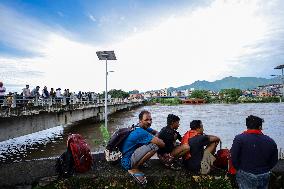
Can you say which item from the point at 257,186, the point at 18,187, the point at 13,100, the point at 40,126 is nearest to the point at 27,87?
the point at 40,126

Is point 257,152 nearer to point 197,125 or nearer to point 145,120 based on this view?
point 197,125

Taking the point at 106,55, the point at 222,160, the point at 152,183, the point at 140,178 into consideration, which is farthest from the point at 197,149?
the point at 106,55

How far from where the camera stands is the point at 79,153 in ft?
22.1

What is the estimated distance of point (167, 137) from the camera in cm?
704

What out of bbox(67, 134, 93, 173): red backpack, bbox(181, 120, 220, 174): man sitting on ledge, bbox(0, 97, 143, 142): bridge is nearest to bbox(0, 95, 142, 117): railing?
bbox(0, 97, 143, 142): bridge

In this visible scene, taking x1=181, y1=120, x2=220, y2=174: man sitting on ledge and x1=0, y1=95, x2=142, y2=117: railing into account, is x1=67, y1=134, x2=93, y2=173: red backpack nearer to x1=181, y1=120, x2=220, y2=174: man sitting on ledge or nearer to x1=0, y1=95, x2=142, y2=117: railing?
x1=181, y1=120, x2=220, y2=174: man sitting on ledge

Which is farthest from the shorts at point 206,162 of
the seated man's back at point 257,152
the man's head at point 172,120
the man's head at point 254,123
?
the man's head at point 254,123

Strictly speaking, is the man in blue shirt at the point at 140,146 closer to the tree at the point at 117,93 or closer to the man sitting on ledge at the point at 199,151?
the man sitting on ledge at the point at 199,151

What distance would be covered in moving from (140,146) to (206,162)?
1.31 metres

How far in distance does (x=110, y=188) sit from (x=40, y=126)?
1767 centimetres

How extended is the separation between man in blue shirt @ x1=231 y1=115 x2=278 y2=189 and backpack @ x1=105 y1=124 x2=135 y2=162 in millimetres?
2403

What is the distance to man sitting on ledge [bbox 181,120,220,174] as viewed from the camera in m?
6.55

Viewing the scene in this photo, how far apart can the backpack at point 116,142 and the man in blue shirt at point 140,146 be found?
0.11 metres

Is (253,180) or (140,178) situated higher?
(253,180)
